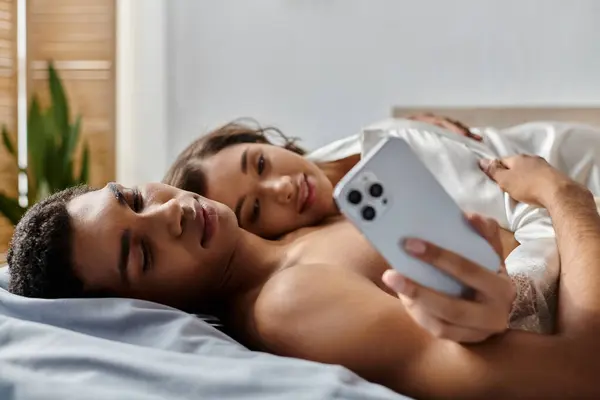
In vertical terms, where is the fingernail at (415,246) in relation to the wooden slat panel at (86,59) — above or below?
above

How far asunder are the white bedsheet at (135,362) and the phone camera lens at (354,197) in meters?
0.19

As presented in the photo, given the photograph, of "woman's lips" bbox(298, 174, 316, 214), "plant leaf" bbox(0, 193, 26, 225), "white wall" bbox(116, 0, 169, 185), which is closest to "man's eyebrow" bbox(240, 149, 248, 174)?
"woman's lips" bbox(298, 174, 316, 214)

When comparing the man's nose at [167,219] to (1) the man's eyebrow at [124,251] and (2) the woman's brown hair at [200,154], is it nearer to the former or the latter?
(1) the man's eyebrow at [124,251]

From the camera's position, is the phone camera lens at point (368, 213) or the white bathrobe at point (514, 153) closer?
the phone camera lens at point (368, 213)

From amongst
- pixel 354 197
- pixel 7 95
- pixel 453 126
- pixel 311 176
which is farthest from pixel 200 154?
pixel 7 95

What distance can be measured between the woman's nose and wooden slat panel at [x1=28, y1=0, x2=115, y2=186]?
1631mm

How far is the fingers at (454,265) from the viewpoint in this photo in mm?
641

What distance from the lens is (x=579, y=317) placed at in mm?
779

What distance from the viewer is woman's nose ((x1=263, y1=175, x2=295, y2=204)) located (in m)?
1.32

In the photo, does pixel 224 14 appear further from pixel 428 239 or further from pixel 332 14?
pixel 428 239

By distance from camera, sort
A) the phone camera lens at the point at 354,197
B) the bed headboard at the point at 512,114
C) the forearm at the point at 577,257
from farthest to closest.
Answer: the bed headboard at the point at 512,114 < the forearm at the point at 577,257 < the phone camera lens at the point at 354,197

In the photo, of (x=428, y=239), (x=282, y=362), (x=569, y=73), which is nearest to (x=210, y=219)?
(x=282, y=362)

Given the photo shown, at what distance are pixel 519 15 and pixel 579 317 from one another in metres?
1.73

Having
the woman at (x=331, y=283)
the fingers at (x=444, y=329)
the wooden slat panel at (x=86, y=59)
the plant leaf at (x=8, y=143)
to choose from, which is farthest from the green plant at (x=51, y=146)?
the fingers at (x=444, y=329)
